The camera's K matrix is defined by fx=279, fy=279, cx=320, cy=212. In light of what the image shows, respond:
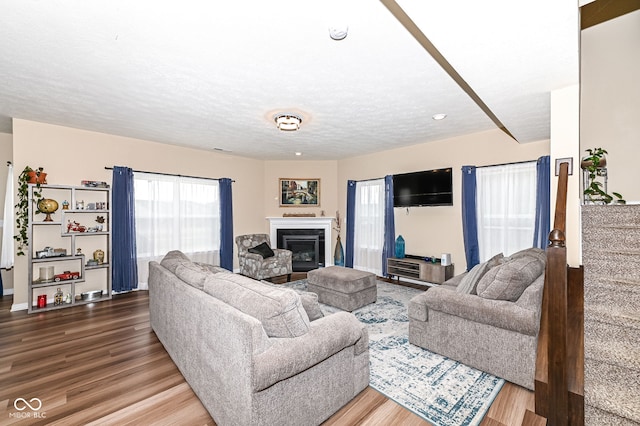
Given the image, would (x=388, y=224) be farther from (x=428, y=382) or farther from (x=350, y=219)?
(x=428, y=382)

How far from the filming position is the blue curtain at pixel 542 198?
13.2 feet

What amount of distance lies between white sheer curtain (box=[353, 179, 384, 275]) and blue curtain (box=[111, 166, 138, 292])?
459 cm

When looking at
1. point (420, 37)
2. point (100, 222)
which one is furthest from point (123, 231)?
point (420, 37)

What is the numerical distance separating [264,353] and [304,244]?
5516 mm

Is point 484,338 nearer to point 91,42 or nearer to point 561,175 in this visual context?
point 561,175

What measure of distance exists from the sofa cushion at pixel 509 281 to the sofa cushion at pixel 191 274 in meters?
2.47

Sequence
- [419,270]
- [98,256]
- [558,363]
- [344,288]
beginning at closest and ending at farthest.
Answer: [558,363]
[344,288]
[98,256]
[419,270]

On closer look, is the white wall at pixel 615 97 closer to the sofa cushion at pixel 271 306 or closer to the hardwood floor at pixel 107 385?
the hardwood floor at pixel 107 385

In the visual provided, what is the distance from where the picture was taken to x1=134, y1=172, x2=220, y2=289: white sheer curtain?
523cm

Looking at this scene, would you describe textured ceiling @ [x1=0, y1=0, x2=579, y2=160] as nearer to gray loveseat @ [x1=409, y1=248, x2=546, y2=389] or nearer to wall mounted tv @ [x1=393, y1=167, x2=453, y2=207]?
wall mounted tv @ [x1=393, y1=167, x2=453, y2=207]

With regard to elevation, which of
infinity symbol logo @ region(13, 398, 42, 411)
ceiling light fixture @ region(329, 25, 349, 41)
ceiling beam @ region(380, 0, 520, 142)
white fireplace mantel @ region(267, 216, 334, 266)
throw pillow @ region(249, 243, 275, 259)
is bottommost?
infinity symbol logo @ region(13, 398, 42, 411)

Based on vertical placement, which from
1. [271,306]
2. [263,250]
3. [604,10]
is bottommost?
[263,250]

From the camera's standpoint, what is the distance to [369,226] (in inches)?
257

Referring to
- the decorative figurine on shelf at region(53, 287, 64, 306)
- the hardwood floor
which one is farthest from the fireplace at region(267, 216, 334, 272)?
the decorative figurine on shelf at region(53, 287, 64, 306)
